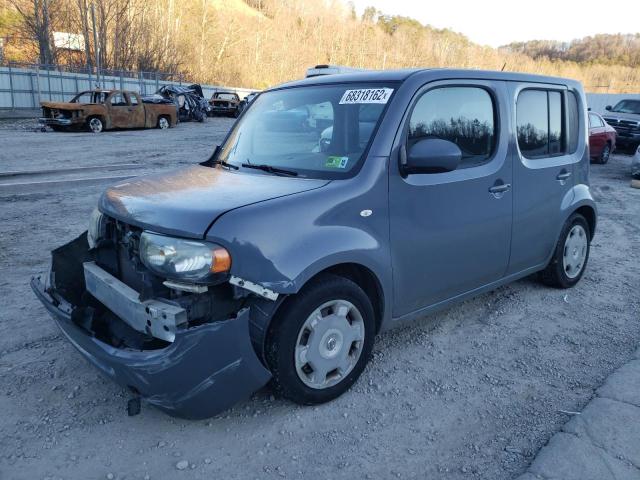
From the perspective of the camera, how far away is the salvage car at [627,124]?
1808cm

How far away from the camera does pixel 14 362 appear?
3361 mm

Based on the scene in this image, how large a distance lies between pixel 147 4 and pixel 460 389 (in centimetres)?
5857

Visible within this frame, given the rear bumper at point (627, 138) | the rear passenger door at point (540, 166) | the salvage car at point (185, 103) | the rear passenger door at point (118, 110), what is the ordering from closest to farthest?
the rear passenger door at point (540, 166) < the rear bumper at point (627, 138) < the rear passenger door at point (118, 110) < the salvage car at point (185, 103)

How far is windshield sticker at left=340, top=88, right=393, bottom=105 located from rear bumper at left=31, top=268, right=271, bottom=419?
1.57 metres

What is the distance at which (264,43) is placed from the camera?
7006 cm

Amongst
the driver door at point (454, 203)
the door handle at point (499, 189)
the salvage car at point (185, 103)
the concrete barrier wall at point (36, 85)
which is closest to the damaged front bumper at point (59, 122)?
the salvage car at point (185, 103)

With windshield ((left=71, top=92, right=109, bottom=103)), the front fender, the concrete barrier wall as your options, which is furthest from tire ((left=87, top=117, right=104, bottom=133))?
the front fender

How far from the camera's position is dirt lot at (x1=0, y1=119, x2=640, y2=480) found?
99.7 inches

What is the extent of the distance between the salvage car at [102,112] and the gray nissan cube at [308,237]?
17.7 meters

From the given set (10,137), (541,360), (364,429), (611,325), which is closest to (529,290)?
(611,325)

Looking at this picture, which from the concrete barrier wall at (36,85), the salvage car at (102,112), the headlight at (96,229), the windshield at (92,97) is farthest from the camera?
the concrete barrier wall at (36,85)

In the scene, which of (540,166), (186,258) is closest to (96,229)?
(186,258)

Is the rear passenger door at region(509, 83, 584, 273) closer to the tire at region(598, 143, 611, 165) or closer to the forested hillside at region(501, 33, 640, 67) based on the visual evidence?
the tire at region(598, 143, 611, 165)

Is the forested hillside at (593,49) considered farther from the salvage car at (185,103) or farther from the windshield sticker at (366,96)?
the windshield sticker at (366,96)
